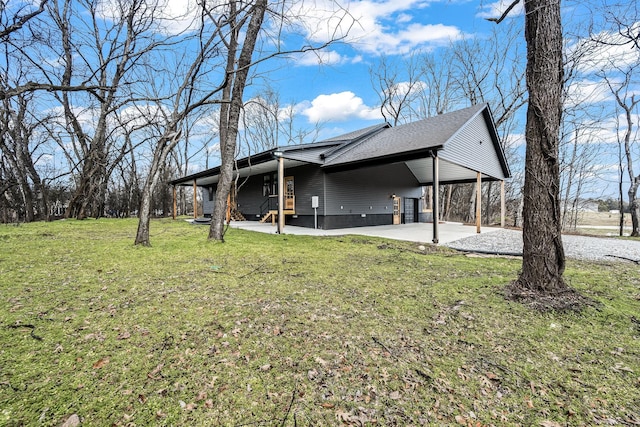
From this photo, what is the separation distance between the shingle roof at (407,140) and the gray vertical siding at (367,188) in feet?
2.85

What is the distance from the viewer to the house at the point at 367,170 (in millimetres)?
10477

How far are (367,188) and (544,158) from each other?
10988 millimetres

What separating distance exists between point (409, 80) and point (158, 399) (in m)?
24.1

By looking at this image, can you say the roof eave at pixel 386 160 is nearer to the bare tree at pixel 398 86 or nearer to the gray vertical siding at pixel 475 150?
the gray vertical siding at pixel 475 150

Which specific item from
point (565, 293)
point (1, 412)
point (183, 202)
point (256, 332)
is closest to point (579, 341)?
point (565, 293)

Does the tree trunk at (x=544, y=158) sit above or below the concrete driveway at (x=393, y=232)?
above

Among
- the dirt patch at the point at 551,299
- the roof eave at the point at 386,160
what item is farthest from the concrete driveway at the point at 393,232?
the dirt patch at the point at 551,299

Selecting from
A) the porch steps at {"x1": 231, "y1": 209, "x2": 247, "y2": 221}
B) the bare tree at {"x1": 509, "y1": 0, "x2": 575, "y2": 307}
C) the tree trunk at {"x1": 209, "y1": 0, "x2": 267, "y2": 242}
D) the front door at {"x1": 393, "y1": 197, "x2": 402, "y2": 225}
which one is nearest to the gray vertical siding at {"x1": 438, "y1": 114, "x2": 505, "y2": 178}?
the front door at {"x1": 393, "y1": 197, "x2": 402, "y2": 225}

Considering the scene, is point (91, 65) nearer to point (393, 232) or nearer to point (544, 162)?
point (393, 232)

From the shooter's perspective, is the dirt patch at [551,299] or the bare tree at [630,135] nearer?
the dirt patch at [551,299]

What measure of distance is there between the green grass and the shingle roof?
6.35 meters

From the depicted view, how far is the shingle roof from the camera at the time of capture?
9375mm

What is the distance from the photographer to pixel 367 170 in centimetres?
1365

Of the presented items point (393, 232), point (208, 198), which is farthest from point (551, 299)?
point (208, 198)
